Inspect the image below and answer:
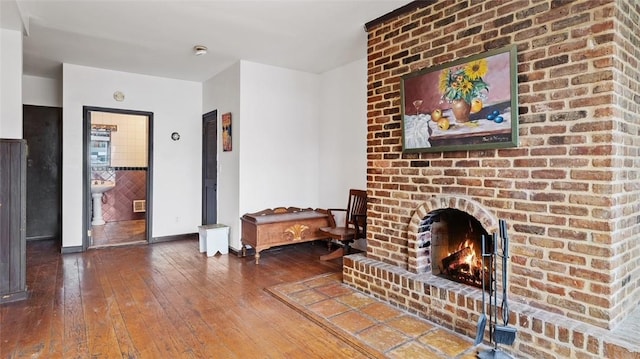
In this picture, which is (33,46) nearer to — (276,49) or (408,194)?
(276,49)

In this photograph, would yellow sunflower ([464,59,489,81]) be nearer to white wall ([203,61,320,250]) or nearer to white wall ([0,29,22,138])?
white wall ([203,61,320,250])

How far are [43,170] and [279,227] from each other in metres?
4.38

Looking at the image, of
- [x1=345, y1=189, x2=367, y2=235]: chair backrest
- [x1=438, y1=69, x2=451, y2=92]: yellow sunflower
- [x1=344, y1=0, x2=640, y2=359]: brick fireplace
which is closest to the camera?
[x1=344, y1=0, x2=640, y2=359]: brick fireplace

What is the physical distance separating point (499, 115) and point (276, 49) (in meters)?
2.77

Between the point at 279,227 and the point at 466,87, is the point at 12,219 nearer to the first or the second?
the point at 279,227

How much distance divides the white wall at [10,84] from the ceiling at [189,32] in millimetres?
128

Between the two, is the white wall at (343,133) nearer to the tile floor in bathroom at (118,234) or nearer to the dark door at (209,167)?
the dark door at (209,167)

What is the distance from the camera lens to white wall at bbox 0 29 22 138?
3.13 metres

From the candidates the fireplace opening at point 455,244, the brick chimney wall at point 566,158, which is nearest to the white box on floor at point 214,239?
the fireplace opening at point 455,244

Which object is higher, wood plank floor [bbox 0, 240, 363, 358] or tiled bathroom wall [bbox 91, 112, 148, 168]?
tiled bathroom wall [bbox 91, 112, 148, 168]

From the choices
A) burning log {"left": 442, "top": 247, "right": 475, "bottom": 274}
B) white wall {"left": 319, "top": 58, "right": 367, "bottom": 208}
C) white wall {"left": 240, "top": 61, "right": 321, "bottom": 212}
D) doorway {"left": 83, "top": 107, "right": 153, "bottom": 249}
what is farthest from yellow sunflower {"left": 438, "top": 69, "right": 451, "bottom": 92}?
doorway {"left": 83, "top": 107, "right": 153, "bottom": 249}

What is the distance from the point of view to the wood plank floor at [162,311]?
7.49 ft

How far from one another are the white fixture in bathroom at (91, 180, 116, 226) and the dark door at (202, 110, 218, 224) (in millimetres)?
2495

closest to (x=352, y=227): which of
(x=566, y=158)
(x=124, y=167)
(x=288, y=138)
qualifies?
(x=288, y=138)
